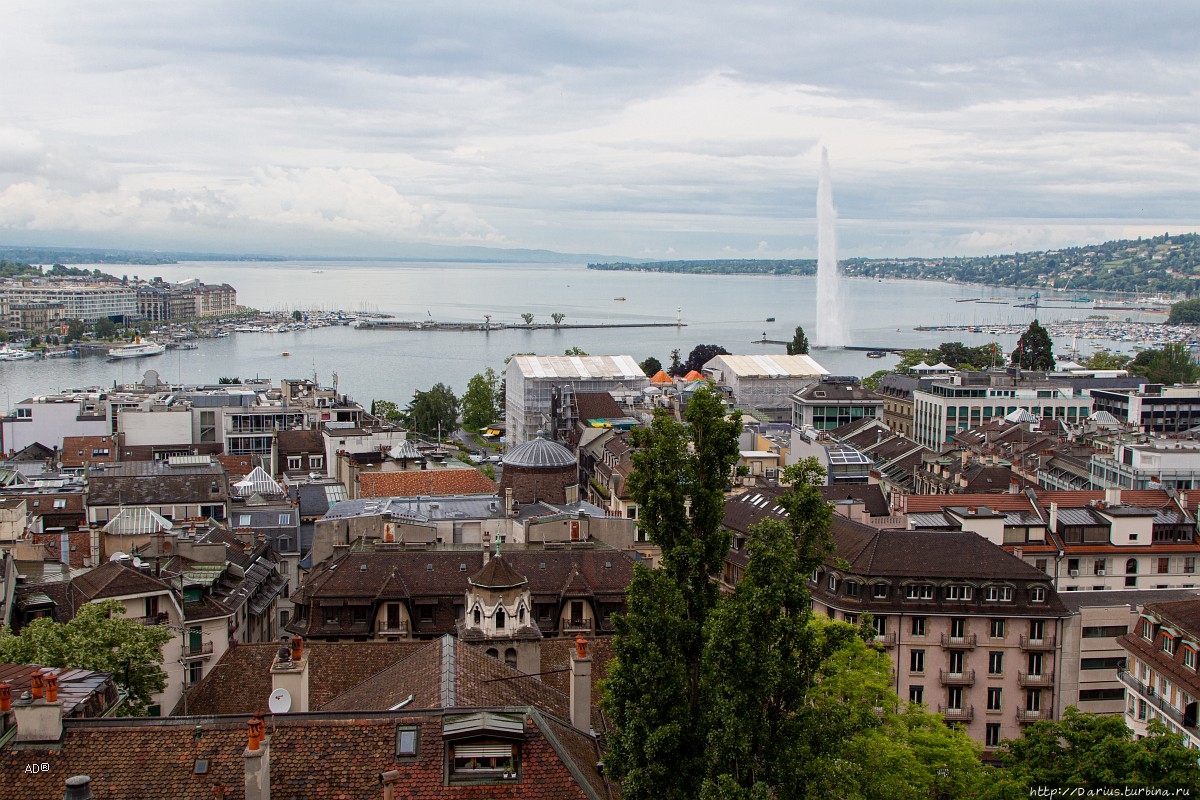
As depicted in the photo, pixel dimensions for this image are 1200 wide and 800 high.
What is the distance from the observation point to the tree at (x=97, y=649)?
25438 millimetres

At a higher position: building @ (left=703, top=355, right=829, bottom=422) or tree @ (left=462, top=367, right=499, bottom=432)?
building @ (left=703, top=355, right=829, bottom=422)

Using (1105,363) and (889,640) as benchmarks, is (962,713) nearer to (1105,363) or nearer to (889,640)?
(889,640)

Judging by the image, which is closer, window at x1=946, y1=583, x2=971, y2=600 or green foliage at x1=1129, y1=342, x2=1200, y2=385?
window at x1=946, y1=583, x2=971, y2=600

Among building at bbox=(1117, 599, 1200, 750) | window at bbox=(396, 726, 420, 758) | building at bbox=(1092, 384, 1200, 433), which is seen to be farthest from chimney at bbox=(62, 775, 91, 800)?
building at bbox=(1092, 384, 1200, 433)

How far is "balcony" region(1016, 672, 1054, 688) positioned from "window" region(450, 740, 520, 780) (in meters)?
23.2

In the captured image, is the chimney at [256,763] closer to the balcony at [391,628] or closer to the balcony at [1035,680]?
the balcony at [391,628]

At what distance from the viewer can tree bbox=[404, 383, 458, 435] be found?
110312mm

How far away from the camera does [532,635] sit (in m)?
28.0

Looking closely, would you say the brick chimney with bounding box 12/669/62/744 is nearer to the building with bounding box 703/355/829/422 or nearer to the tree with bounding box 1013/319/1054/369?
the building with bounding box 703/355/829/422

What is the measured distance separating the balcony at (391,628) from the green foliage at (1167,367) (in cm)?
10729

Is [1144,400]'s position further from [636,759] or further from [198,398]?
[636,759]

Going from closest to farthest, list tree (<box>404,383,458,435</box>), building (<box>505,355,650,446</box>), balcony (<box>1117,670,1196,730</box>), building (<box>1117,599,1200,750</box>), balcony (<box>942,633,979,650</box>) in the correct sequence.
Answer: building (<box>1117,599,1200,750</box>)
balcony (<box>1117,670,1196,730</box>)
balcony (<box>942,633,979,650</box>)
building (<box>505,355,650,446</box>)
tree (<box>404,383,458,435</box>)

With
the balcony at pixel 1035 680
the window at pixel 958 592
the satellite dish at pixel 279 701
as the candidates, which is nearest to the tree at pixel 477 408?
the window at pixel 958 592

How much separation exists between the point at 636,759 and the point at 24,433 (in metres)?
81.2
